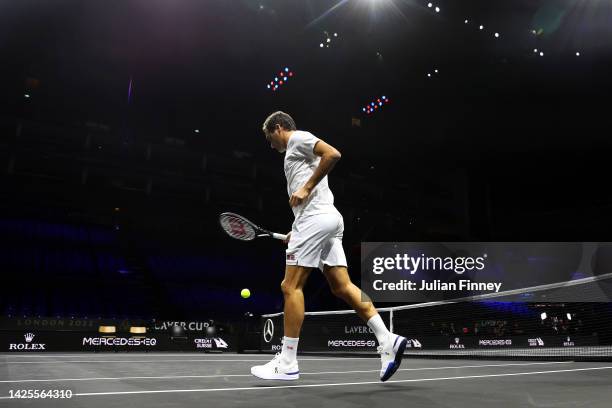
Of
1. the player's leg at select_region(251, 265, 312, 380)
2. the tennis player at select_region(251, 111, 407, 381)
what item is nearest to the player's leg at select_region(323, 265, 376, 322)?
the tennis player at select_region(251, 111, 407, 381)

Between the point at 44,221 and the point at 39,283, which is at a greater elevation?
the point at 44,221

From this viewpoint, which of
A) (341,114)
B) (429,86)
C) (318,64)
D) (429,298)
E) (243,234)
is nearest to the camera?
(243,234)

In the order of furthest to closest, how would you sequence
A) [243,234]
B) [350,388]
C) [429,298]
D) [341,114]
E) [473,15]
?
[429,298] → [341,114] → [473,15] → [243,234] → [350,388]

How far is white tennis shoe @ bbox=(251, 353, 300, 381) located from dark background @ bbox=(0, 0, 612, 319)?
1012cm

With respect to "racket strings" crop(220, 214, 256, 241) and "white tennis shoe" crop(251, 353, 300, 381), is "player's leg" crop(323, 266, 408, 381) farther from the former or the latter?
"racket strings" crop(220, 214, 256, 241)

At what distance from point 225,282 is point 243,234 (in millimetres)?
17963

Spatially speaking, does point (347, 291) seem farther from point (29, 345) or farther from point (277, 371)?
point (29, 345)

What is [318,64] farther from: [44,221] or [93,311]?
[44,221]

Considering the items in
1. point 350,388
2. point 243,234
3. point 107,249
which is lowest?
point 350,388

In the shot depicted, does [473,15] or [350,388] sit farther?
[473,15]

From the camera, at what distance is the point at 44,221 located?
1991cm

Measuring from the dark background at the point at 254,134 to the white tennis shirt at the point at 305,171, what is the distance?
367 inches

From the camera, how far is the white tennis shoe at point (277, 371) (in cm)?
287

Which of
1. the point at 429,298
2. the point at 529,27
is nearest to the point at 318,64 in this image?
the point at 529,27
